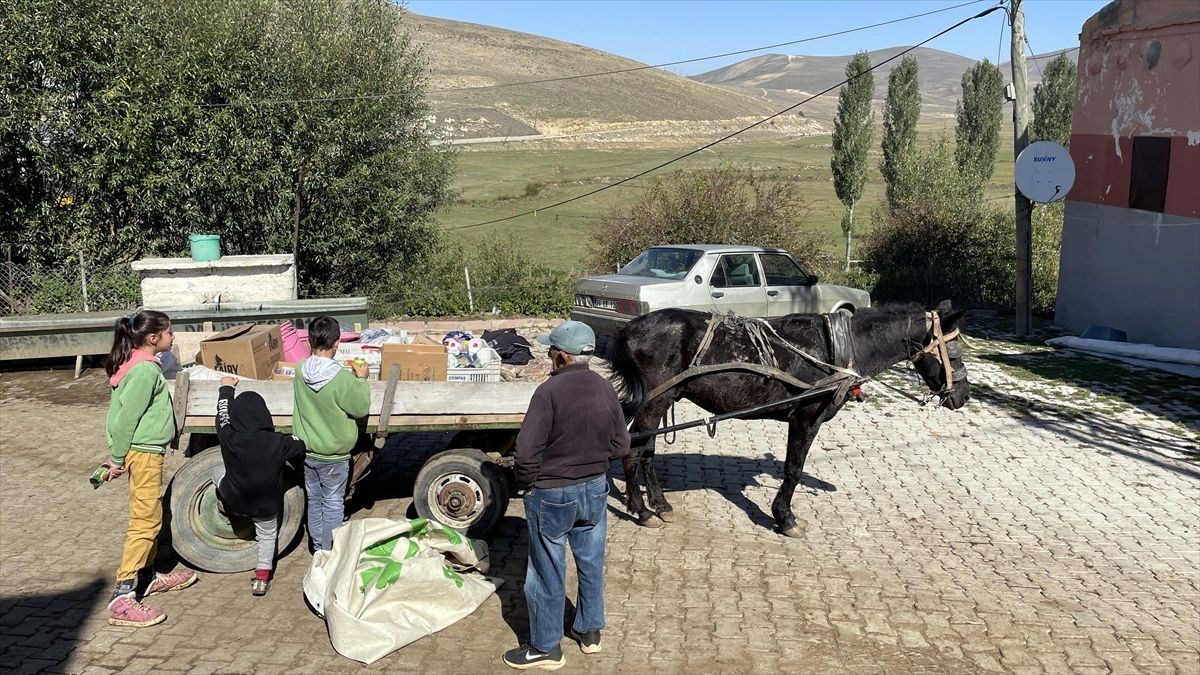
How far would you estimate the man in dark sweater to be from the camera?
467 centimetres

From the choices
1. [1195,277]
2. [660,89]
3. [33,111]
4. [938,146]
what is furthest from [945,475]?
[660,89]

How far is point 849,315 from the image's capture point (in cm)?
748

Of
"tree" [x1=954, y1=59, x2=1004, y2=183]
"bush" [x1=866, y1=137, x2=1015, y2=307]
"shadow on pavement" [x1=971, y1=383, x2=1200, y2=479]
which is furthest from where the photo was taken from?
"tree" [x1=954, y1=59, x2=1004, y2=183]

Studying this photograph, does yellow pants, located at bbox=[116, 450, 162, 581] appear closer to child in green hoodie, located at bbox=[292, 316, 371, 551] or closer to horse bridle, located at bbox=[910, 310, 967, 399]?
child in green hoodie, located at bbox=[292, 316, 371, 551]

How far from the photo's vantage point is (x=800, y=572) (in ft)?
21.1

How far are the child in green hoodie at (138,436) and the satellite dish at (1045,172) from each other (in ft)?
48.2

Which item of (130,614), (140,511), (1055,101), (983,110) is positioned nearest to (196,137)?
(140,511)

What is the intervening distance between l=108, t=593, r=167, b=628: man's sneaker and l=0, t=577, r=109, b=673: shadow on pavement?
0.68 ft

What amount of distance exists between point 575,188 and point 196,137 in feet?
159

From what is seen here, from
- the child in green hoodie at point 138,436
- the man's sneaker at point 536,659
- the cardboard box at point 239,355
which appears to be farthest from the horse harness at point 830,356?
the child in green hoodie at point 138,436

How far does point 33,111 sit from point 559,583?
13.4 metres

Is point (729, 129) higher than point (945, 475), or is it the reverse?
point (729, 129)

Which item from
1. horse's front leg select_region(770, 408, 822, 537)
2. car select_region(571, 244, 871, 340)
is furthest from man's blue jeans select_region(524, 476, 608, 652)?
car select_region(571, 244, 871, 340)

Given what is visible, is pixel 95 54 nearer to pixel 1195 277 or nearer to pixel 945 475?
pixel 945 475
